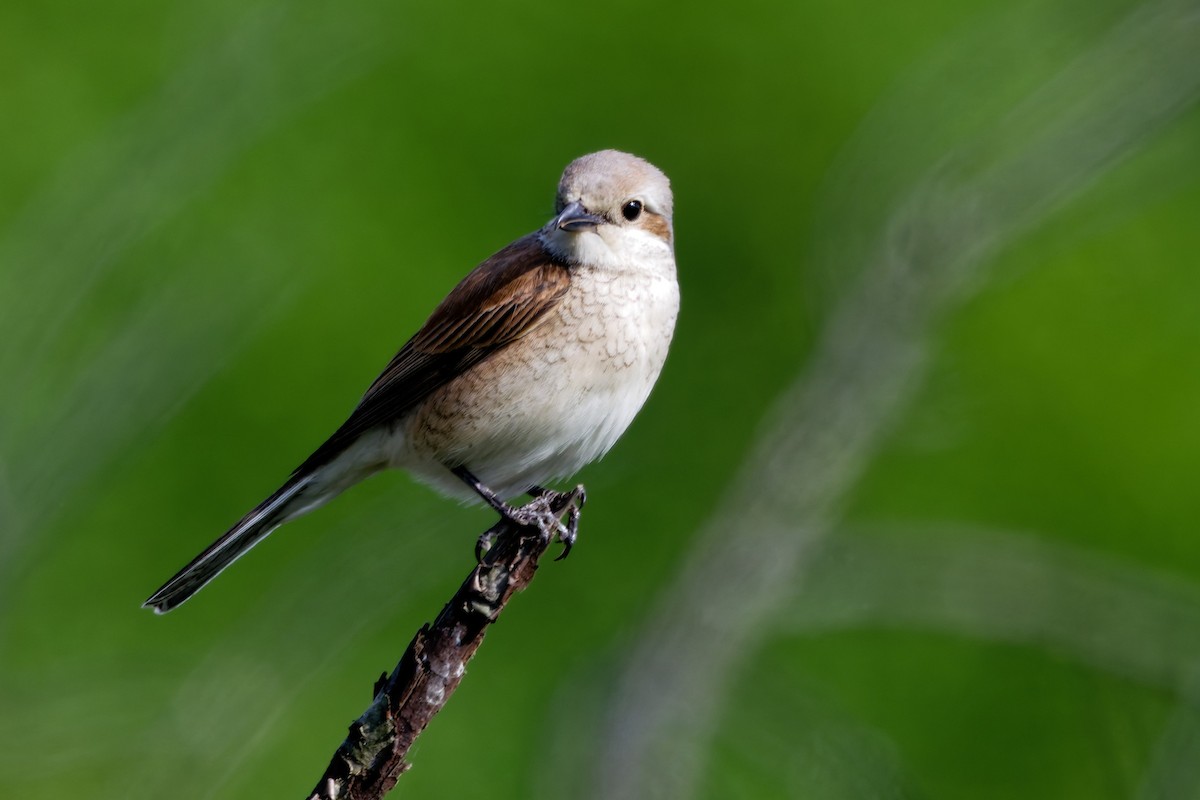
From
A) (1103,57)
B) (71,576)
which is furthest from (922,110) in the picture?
(71,576)

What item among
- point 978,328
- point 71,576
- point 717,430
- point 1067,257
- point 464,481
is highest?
point 1067,257

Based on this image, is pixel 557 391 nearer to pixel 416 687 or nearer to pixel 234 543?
pixel 234 543

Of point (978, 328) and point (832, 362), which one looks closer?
point (832, 362)

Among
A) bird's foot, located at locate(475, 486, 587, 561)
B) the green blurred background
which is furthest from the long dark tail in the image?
bird's foot, located at locate(475, 486, 587, 561)

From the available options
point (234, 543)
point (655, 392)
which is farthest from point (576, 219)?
point (655, 392)

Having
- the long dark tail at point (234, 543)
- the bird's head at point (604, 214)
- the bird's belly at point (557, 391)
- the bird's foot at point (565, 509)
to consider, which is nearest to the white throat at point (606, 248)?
Result: the bird's head at point (604, 214)

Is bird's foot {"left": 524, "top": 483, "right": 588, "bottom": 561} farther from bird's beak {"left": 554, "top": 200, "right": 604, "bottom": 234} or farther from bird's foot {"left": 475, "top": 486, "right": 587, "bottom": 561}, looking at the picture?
bird's beak {"left": 554, "top": 200, "right": 604, "bottom": 234}

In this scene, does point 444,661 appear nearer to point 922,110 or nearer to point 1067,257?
point 922,110
